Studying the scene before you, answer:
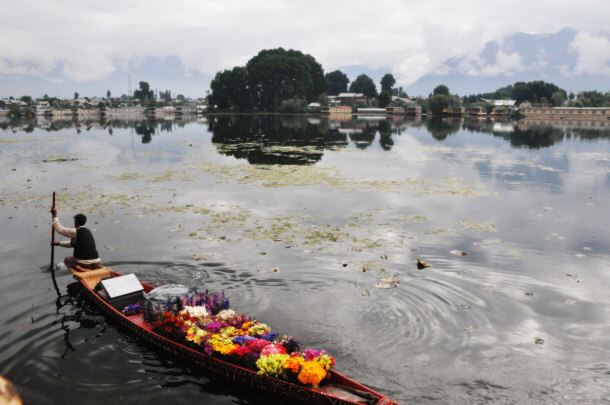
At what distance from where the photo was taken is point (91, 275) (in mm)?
13250

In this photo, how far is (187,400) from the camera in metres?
8.98

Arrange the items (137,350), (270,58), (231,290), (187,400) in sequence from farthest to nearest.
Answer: (270,58) < (231,290) < (137,350) < (187,400)

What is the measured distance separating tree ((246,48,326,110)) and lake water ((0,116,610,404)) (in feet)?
532

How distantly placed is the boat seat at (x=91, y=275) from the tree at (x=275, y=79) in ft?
588

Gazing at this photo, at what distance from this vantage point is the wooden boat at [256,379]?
308 inches

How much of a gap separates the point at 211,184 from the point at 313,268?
51.0ft

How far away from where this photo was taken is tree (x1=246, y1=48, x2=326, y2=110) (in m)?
185

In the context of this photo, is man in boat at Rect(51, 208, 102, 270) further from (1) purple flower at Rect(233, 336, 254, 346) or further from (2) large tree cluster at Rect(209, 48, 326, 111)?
(2) large tree cluster at Rect(209, 48, 326, 111)

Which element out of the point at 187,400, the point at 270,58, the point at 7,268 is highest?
the point at 270,58

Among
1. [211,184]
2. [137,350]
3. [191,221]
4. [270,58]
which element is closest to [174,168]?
[211,184]

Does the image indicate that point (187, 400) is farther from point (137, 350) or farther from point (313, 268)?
point (313, 268)

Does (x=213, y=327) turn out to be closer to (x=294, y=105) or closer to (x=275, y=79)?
(x=294, y=105)

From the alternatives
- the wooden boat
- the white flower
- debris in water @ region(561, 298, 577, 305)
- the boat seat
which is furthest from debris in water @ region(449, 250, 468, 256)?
the boat seat

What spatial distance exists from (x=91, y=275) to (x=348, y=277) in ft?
26.8
